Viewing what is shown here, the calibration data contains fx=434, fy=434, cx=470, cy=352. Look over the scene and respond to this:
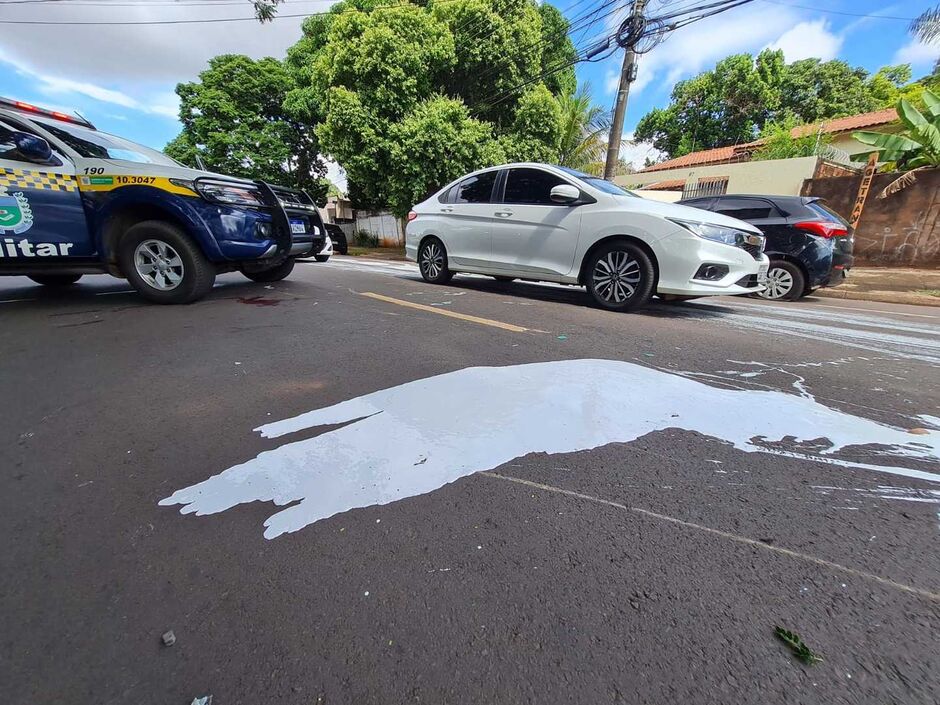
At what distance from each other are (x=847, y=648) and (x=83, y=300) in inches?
256

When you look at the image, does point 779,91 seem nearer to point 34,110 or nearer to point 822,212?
point 822,212

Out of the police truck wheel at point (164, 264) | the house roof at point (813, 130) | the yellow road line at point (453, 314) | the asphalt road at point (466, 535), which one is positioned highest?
the house roof at point (813, 130)

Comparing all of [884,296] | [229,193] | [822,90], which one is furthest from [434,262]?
[822,90]

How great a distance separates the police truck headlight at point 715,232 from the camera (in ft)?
13.9

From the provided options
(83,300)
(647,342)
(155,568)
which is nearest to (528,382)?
(647,342)

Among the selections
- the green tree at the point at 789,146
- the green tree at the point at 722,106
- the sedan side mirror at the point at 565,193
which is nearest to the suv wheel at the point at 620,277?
the sedan side mirror at the point at 565,193

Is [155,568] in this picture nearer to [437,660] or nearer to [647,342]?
[437,660]

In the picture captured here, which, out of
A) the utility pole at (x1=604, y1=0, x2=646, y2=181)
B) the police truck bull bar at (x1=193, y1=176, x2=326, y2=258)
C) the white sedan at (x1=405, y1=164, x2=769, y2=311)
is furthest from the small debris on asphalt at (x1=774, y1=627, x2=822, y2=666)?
the utility pole at (x1=604, y1=0, x2=646, y2=181)

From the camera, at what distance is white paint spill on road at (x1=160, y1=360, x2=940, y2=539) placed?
160 centimetres

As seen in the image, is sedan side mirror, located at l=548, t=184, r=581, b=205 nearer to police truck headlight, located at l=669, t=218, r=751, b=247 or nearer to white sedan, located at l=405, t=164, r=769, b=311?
white sedan, located at l=405, t=164, r=769, b=311

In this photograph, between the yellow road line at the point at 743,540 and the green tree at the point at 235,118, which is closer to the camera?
the yellow road line at the point at 743,540

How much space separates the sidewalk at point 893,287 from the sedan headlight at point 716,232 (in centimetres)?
482

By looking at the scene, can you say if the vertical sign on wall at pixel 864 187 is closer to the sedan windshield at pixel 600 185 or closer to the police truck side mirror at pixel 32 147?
the sedan windshield at pixel 600 185

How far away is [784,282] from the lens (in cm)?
651
